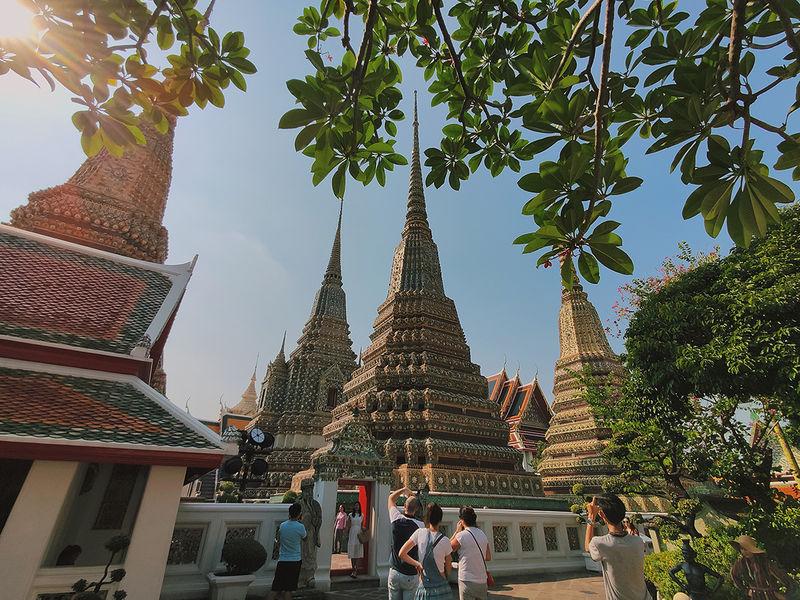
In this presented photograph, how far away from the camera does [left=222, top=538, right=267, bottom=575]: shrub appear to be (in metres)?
5.52

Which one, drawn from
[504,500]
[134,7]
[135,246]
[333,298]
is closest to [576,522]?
[504,500]

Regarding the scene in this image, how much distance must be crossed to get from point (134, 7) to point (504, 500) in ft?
38.1

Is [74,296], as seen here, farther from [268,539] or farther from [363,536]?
[363,536]

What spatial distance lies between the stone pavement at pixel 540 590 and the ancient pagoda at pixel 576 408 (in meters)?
7.10

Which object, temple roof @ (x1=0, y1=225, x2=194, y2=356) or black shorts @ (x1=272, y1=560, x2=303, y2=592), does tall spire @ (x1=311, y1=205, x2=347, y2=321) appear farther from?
black shorts @ (x1=272, y1=560, x2=303, y2=592)

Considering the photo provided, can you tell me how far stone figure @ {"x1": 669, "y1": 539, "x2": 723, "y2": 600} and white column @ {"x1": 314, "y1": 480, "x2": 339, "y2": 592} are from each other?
490 cm

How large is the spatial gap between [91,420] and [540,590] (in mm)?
7207

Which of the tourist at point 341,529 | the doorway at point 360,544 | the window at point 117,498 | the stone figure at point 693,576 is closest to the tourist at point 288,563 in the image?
the doorway at point 360,544

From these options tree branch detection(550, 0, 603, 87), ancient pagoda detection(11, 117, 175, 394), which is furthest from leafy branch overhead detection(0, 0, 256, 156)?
ancient pagoda detection(11, 117, 175, 394)

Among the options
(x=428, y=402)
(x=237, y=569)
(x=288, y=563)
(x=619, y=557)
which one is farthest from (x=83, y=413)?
(x=428, y=402)

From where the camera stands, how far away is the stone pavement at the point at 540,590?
5.98 m

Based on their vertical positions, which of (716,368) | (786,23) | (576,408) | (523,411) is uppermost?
(523,411)

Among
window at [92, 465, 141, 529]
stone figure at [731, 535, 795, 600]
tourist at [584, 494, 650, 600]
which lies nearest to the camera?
tourist at [584, 494, 650, 600]

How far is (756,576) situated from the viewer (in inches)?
183
